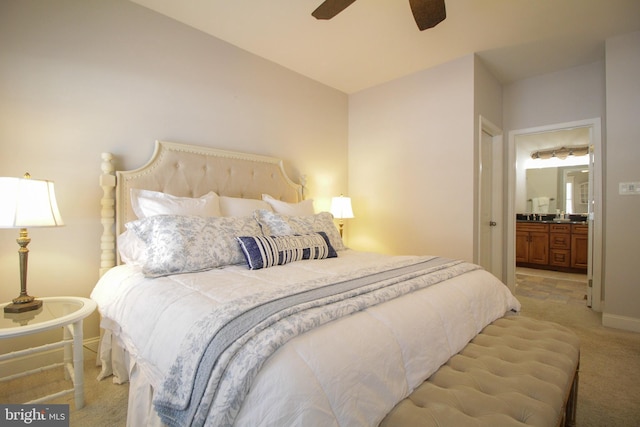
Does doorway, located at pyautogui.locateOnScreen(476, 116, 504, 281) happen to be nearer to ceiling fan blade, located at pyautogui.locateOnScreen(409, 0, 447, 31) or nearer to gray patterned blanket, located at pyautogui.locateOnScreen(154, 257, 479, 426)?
ceiling fan blade, located at pyautogui.locateOnScreen(409, 0, 447, 31)

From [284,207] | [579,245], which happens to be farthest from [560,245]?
[284,207]

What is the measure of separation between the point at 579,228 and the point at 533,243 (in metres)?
0.69

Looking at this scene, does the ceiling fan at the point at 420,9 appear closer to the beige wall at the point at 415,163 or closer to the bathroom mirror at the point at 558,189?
the beige wall at the point at 415,163

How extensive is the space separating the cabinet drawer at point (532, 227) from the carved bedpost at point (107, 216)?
614 cm

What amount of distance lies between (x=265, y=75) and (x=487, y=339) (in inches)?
115

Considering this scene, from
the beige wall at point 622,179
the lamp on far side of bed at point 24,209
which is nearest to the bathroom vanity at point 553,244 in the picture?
the beige wall at point 622,179

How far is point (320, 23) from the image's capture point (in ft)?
8.02

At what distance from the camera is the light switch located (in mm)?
2586

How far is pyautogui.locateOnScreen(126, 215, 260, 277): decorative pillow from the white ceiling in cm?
166

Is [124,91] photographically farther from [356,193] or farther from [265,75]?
[356,193]

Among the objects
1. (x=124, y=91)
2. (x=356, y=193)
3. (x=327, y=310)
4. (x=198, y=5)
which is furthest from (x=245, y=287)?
(x=356, y=193)

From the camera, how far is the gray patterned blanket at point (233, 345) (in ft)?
2.57

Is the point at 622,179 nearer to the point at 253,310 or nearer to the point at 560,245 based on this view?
the point at 560,245

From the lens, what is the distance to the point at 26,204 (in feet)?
4.78
